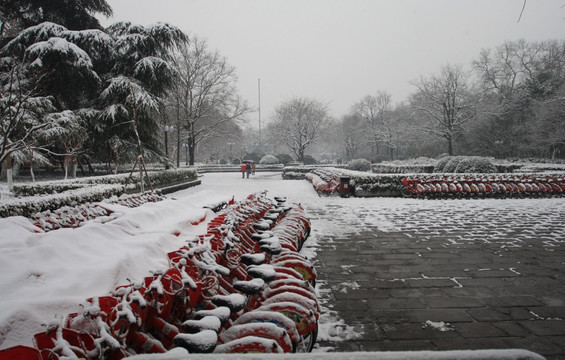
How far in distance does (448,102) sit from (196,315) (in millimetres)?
33964

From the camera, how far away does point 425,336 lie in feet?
9.97

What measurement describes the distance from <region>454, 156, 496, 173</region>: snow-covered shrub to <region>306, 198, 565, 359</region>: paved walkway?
9.10m

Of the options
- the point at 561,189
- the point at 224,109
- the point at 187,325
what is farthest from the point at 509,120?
the point at 187,325

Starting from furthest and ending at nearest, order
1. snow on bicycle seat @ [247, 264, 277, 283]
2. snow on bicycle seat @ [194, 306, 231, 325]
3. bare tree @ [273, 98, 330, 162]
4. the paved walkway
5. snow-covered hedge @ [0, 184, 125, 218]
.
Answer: bare tree @ [273, 98, 330, 162], snow-covered hedge @ [0, 184, 125, 218], the paved walkway, snow on bicycle seat @ [247, 264, 277, 283], snow on bicycle seat @ [194, 306, 231, 325]

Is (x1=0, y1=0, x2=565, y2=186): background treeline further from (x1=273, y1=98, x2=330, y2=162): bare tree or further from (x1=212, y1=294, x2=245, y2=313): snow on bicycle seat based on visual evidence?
(x1=212, y1=294, x2=245, y2=313): snow on bicycle seat

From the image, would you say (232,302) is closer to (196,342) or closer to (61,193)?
(196,342)

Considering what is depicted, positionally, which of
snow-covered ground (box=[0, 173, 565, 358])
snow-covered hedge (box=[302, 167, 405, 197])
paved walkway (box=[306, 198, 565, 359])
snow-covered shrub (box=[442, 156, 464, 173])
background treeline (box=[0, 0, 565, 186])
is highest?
background treeline (box=[0, 0, 565, 186])

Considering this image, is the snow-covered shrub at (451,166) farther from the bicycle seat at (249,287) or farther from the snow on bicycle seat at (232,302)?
the snow on bicycle seat at (232,302)

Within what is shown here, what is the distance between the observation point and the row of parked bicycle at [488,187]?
496 inches

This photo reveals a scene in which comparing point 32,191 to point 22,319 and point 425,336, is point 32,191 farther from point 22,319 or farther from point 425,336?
point 425,336

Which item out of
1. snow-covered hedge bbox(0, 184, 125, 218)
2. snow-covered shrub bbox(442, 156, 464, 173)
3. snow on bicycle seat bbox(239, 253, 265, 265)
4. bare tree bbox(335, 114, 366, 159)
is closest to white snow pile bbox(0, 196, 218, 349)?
snow on bicycle seat bbox(239, 253, 265, 265)

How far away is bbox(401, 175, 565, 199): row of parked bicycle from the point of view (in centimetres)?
1260

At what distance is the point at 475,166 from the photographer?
1720 cm

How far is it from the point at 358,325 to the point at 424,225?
18.1 feet
